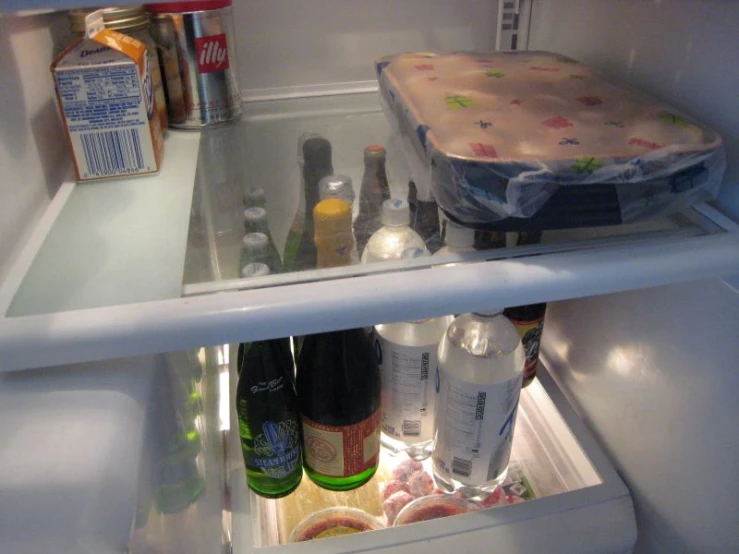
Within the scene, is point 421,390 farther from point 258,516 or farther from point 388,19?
point 388,19

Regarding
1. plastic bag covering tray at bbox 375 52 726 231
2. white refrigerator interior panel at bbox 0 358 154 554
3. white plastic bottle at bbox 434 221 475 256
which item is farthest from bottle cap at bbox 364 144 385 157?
white refrigerator interior panel at bbox 0 358 154 554

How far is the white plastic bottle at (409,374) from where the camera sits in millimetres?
728

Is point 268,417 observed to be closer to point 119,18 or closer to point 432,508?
point 432,508

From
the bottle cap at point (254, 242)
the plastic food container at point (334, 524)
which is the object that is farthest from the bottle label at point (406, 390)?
the bottle cap at point (254, 242)

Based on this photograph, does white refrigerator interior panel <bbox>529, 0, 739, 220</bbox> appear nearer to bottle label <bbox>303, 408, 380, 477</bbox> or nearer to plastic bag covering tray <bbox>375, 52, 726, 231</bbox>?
plastic bag covering tray <bbox>375, 52, 726, 231</bbox>

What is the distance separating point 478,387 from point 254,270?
0.30 m

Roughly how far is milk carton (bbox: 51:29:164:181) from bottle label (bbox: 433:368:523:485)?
1.45 ft

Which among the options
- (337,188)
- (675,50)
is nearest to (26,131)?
(337,188)

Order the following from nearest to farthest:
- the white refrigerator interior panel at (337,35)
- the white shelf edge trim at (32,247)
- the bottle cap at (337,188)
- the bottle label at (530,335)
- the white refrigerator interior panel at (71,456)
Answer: the white refrigerator interior panel at (71,456), the white shelf edge trim at (32,247), the bottle cap at (337,188), the bottle label at (530,335), the white refrigerator interior panel at (337,35)

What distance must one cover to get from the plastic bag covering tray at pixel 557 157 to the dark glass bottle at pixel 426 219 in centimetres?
2

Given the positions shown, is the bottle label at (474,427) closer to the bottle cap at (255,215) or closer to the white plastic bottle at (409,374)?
the white plastic bottle at (409,374)

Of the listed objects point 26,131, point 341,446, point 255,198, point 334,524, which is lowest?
point 334,524

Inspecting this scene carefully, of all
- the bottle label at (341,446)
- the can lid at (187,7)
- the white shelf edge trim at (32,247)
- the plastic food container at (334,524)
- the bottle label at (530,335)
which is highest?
the can lid at (187,7)

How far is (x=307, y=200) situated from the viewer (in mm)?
709
